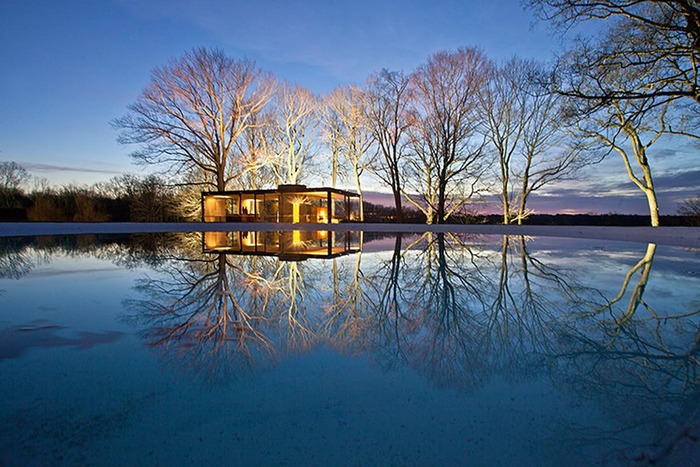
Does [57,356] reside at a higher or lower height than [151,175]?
lower

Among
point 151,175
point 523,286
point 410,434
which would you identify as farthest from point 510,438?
point 151,175

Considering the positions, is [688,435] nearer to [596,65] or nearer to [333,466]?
[333,466]

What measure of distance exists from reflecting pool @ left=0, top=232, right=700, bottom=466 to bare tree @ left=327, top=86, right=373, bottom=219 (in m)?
18.4

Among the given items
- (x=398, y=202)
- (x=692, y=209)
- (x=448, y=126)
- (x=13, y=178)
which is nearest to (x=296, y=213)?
(x=398, y=202)

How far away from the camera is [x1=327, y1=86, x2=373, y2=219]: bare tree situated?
2072 cm

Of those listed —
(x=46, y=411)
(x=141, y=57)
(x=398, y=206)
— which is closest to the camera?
(x=46, y=411)

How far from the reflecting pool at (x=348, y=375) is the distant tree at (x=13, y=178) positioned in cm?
2438

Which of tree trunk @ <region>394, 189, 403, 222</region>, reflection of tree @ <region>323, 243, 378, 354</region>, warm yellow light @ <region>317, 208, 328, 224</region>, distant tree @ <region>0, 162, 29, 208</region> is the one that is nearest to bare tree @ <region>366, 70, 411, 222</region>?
tree trunk @ <region>394, 189, 403, 222</region>

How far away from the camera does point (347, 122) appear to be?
21.5 metres

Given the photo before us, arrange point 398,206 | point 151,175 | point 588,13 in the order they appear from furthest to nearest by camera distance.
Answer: point 151,175
point 398,206
point 588,13

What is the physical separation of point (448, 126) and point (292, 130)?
11024 mm

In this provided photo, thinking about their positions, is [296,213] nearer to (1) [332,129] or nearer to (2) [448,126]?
(1) [332,129]

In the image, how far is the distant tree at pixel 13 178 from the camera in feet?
67.8

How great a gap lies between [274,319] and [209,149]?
2060 cm
